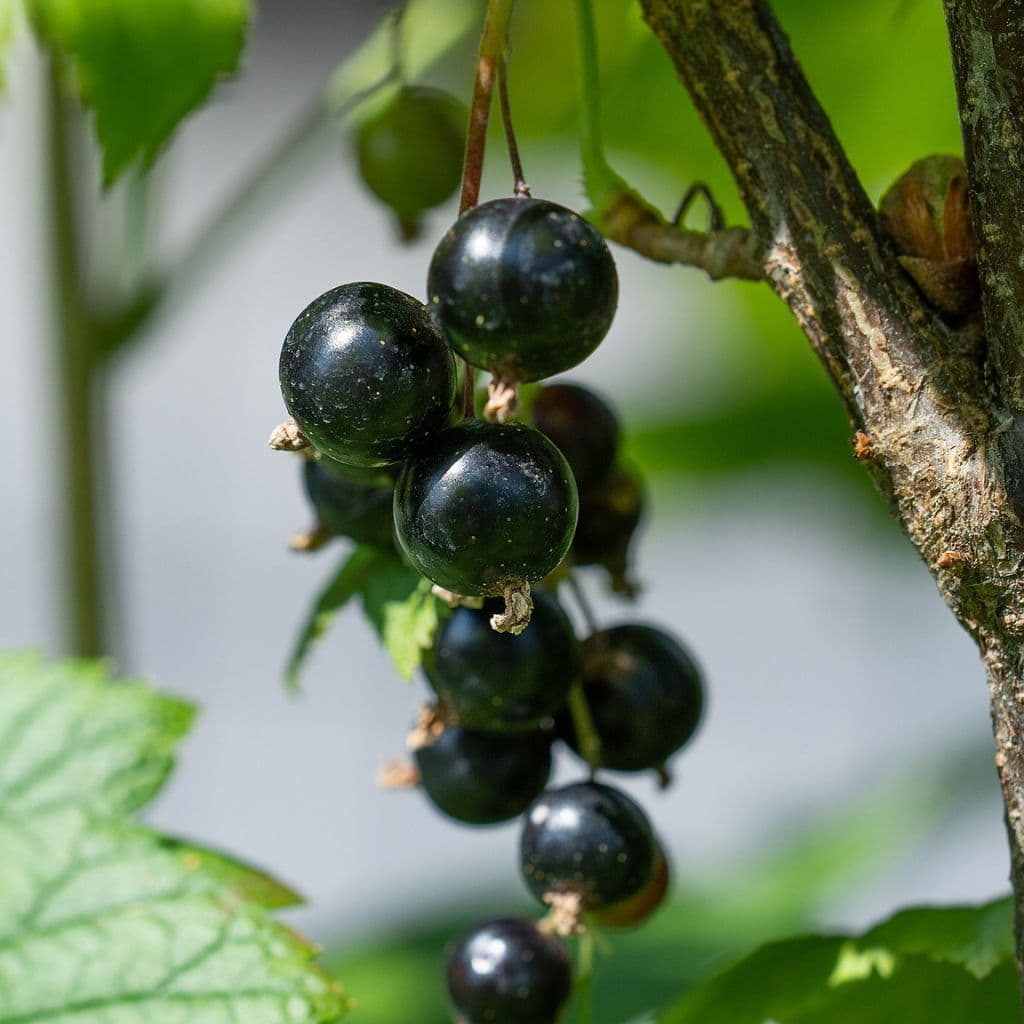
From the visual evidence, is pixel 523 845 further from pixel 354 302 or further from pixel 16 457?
pixel 16 457

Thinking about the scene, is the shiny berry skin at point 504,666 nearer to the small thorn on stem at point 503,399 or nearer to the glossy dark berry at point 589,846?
the glossy dark berry at point 589,846

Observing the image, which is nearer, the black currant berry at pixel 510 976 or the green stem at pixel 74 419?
the black currant berry at pixel 510 976

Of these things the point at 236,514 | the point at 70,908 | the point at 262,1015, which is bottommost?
the point at 262,1015

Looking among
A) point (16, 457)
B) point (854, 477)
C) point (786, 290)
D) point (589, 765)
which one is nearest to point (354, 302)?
point (786, 290)

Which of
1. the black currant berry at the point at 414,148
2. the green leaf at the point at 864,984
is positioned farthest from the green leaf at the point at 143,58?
the green leaf at the point at 864,984

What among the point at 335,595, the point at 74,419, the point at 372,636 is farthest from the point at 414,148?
the point at 372,636

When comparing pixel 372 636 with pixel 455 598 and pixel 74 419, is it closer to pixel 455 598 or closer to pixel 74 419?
pixel 74 419
